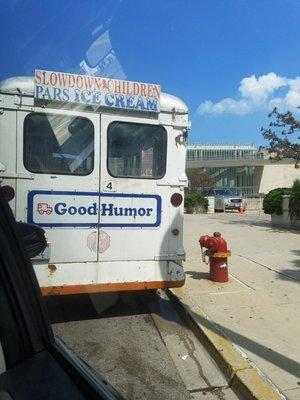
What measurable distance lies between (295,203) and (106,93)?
11.9 m

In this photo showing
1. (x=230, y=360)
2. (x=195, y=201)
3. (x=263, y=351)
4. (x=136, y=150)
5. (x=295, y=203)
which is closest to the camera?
(x=230, y=360)

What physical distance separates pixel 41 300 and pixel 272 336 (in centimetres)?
380

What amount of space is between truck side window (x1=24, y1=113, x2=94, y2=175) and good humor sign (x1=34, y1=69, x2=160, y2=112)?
266 mm

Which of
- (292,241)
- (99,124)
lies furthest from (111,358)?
(292,241)

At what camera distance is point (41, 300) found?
167cm

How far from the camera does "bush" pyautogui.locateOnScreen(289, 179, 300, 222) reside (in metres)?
15.7

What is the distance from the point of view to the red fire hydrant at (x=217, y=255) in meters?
7.19

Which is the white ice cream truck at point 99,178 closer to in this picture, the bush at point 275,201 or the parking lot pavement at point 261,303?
the parking lot pavement at point 261,303

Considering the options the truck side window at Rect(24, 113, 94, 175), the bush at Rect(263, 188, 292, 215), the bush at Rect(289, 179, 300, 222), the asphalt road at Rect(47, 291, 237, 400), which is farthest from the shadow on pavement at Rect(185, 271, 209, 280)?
the bush at Rect(263, 188, 292, 215)

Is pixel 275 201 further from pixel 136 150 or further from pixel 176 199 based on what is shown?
pixel 136 150

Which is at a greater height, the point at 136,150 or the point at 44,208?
the point at 136,150

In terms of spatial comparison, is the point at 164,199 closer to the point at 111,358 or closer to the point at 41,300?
the point at 111,358

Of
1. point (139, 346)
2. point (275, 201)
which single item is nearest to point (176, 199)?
point (139, 346)

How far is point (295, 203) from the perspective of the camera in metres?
15.8
